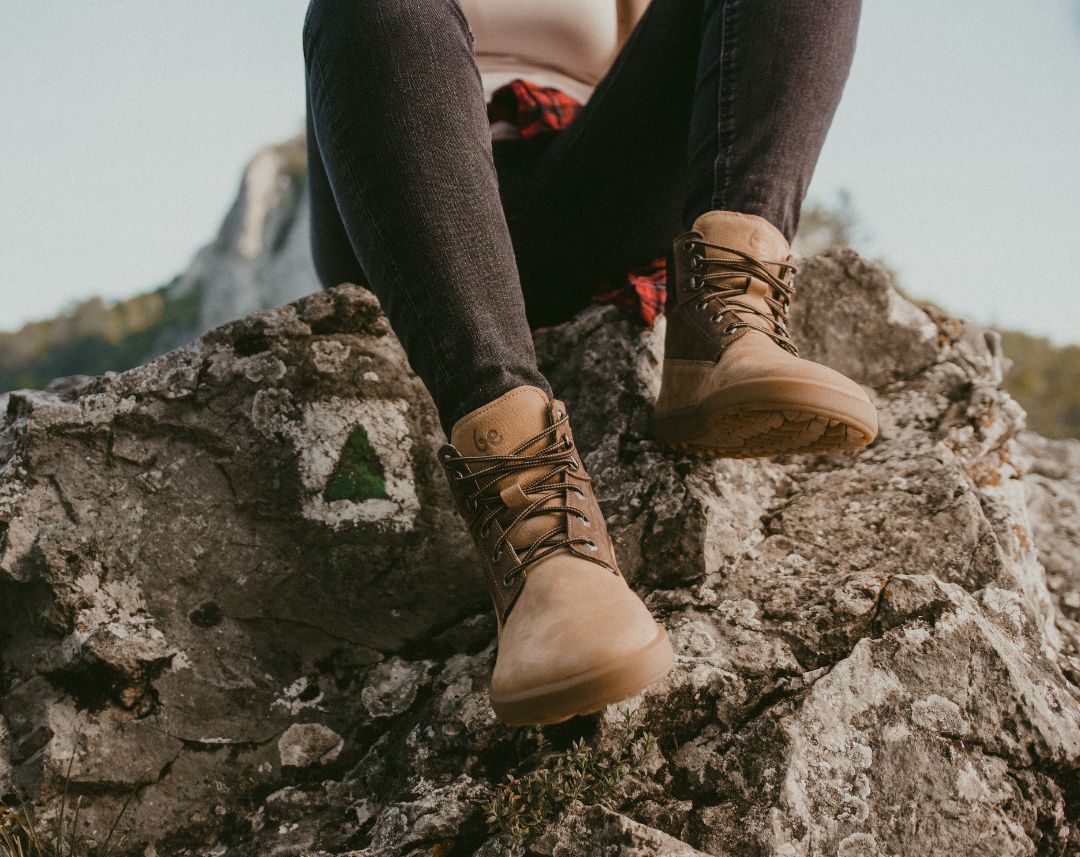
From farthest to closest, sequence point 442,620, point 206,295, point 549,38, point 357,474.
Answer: point 206,295
point 549,38
point 357,474
point 442,620

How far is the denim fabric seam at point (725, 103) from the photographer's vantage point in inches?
47.8

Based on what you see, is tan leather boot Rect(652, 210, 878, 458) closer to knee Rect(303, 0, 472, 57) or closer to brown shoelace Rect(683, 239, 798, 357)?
brown shoelace Rect(683, 239, 798, 357)

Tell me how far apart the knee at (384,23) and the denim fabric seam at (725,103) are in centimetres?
45

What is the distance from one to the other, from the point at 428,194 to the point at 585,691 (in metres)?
0.73

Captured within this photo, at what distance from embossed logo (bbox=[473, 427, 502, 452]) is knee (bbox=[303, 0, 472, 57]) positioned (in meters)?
0.59

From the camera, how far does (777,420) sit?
3.58ft

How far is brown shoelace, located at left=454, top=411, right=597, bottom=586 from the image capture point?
3.42 feet

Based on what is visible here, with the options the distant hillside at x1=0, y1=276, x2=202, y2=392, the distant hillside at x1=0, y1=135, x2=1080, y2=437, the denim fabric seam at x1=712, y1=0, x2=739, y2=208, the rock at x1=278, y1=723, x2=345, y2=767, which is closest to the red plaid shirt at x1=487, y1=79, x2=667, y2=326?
the denim fabric seam at x1=712, y1=0, x2=739, y2=208

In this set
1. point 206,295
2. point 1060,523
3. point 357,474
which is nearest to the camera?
point 357,474

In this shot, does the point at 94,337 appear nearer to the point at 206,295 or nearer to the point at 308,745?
the point at 206,295

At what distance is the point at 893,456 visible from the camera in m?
1.50

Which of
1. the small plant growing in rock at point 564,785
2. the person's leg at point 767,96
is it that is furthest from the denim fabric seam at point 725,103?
the small plant growing in rock at point 564,785

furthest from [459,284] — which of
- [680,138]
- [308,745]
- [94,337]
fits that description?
[94,337]

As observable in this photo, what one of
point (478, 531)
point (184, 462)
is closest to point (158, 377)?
point (184, 462)
